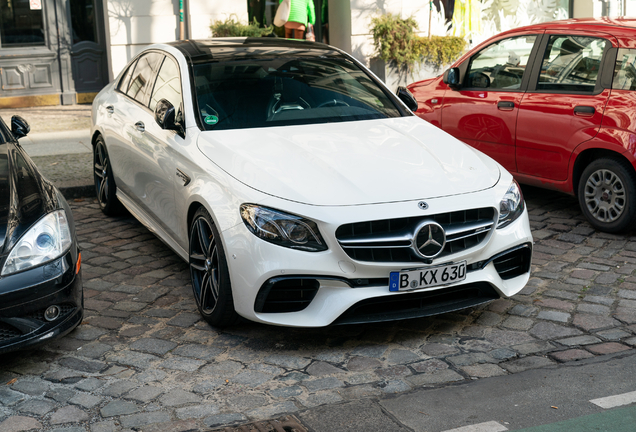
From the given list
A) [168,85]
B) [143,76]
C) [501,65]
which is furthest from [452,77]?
[168,85]

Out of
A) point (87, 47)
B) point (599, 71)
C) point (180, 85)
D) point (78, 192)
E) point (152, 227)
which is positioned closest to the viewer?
point (180, 85)

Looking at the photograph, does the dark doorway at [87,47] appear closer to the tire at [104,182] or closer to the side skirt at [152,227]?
the tire at [104,182]

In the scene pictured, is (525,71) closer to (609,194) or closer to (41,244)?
(609,194)

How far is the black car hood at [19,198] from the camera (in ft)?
12.6

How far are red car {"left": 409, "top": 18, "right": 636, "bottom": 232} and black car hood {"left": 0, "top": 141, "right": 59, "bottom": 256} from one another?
4255 mm

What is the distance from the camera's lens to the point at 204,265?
15.0ft

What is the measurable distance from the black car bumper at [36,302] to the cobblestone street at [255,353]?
0.25 meters

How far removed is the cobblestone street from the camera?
3623 millimetres

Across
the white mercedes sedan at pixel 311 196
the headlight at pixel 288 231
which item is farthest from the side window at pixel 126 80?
the headlight at pixel 288 231

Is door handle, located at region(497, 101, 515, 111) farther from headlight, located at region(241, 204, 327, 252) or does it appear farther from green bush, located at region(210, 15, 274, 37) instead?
green bush, located at region(210, 15, 274, 37)

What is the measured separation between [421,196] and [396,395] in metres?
1.08

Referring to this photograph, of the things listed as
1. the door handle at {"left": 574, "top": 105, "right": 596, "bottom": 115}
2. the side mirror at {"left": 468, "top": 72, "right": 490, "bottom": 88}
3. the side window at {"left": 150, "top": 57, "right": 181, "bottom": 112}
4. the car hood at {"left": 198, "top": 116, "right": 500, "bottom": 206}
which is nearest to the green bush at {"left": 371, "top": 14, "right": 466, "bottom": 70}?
the side mirror at {"left": 468, "top": 72, "right": 490, "bottom": 88}

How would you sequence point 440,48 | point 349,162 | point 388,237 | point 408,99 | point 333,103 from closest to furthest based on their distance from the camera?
point 388,237 → point 349,162 → point 333,103 → point 408,99 → point 440,48

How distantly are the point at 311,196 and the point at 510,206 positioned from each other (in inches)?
49.7
